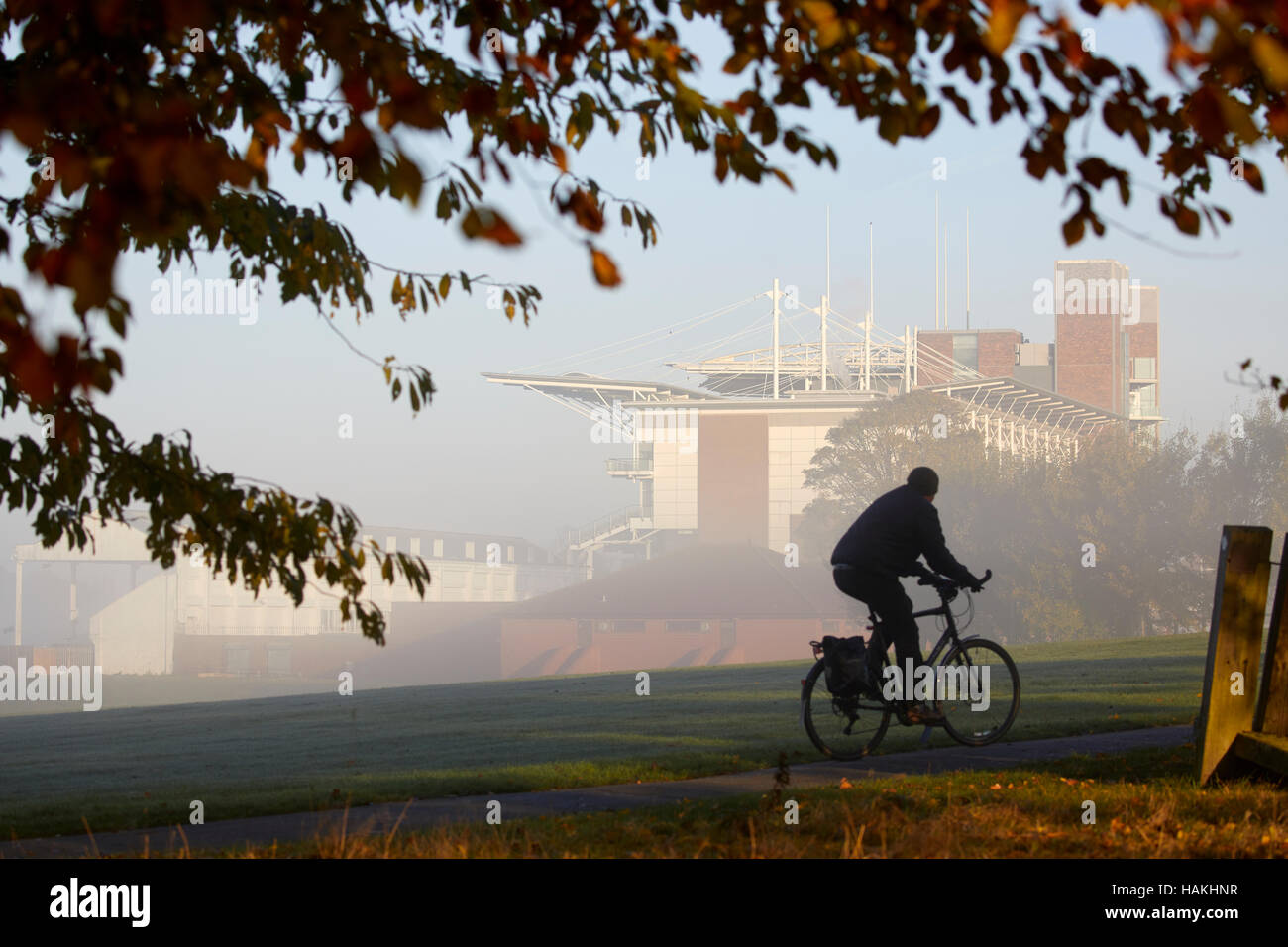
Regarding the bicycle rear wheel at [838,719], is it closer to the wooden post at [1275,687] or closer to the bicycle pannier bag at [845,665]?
the bicycle pannier bag at [845,665]

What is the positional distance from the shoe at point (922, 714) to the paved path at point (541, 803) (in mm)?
222

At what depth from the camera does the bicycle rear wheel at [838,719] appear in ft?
28.8

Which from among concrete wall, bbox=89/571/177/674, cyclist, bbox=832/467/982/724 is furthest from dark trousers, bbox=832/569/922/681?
concrete wall, bbox=89/571/177/674

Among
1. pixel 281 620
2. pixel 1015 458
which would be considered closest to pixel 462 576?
pixel 281 620

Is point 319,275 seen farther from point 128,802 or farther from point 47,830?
point 128,802

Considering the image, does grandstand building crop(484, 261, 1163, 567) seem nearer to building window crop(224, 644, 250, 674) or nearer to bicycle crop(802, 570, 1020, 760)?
building window crop(224, 644, 250, 674)

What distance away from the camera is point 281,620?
295 feet

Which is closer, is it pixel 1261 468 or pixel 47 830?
pixel 47 830

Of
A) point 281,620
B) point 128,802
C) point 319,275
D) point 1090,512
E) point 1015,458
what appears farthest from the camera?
point 281,620

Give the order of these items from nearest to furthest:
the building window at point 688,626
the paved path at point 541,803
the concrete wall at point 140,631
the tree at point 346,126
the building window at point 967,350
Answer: the tree at point 346,126 → the paved path at point 541,803 → the building window at point 688,626 → the concrete wall at point 140,631 → the building window at point 967,350

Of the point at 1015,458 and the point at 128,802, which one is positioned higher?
the point at 1015,458

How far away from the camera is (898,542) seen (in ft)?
28.5

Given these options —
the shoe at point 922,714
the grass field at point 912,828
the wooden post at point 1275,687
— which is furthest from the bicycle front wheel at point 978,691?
the wooden post at point 1275,687
